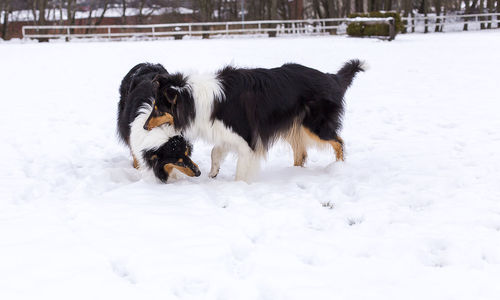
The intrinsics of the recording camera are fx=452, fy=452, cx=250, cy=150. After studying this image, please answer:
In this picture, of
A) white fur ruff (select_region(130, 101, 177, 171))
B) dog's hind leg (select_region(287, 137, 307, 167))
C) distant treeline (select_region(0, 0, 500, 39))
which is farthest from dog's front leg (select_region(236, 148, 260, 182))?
distant treeline (select_region(0, 0, 500, 39))

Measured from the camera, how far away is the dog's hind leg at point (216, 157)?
5125mm

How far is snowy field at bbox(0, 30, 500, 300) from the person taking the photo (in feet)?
9.16

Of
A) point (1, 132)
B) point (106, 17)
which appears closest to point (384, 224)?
point (1, 132)

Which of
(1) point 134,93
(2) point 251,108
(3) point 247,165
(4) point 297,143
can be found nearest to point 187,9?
(1) point 134,93

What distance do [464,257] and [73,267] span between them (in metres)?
2.60

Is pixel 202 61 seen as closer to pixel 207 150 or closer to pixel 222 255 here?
pixel 207 150

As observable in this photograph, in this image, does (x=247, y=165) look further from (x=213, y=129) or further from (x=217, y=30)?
(x=217, y=30)

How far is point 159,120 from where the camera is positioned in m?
4.63

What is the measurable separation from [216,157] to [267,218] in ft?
5.13

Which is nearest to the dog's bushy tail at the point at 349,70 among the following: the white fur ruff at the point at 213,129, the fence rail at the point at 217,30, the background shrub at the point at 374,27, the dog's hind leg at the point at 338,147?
the dog's hind leg at the point at 338,147

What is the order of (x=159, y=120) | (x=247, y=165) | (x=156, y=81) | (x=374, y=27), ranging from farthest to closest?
(x=374, y=27) < (x=247, y=165) < (x=159, y=120) < (x=156, y=81)

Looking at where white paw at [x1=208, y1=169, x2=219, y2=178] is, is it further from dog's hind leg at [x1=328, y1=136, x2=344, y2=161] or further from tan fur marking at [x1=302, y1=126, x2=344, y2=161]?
dog's hind leg at [x1=328, y1=136, x2=344, y2=161]

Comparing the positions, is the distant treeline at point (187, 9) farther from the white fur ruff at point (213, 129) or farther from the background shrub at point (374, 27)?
the white fur ruff at point (213, 129)

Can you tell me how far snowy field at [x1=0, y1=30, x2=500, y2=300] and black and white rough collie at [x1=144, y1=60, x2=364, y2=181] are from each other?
396 mm
